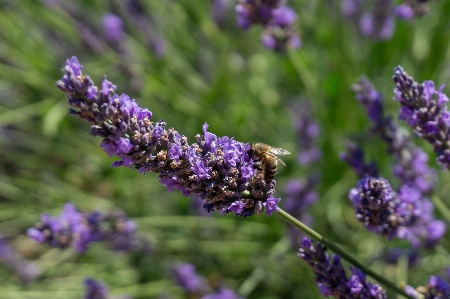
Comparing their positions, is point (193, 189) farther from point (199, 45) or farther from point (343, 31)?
point (199, 45)

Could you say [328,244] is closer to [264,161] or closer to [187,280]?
[264,161]

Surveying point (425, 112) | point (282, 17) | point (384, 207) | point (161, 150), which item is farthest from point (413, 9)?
point (161, 150)

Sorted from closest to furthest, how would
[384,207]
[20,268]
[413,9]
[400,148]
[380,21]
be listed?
[384,207] → [400,148] → [413,9] → [380,21] → [20,268]

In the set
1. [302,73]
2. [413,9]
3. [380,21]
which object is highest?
[380,21]

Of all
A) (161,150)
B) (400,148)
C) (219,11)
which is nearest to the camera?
(161,150)

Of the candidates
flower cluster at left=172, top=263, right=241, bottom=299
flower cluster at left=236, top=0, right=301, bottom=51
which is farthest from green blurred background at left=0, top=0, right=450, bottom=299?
flower cluster at left=236, top=0, right=301, bottom=51

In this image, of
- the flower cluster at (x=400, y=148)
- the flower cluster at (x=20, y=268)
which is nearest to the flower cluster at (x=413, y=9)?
the flower cluster at (x=400, y=148)

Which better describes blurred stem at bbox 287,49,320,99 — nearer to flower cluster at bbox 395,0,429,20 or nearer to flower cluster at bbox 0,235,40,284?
flower cluster at bbox 395,0,429,20

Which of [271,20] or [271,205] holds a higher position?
[271,20]
